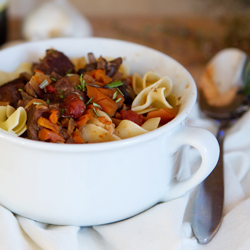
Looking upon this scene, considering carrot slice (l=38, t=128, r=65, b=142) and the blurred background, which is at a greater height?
carrot slice (l=38, t=128, r=65, b=142)

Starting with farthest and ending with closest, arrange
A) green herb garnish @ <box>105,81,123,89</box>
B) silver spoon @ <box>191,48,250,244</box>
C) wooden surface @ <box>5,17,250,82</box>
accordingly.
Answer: wooden surface @ <box>5,17,250,82</box> → silver spoon @ <box>191,48,250,244</box> → green herb garnish @ <box>105,81,123,89</box>

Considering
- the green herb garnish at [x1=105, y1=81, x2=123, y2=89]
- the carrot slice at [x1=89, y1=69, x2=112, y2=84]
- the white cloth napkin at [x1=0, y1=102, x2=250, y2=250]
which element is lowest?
the white cloth napkin at [x1=0, y1=102, x2=250, y2=250]

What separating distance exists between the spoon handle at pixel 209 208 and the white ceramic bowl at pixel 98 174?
15cm

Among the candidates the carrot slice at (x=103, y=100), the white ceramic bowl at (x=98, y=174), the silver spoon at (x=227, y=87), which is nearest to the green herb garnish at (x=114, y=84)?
the carrot slice at (x=103, y=100)

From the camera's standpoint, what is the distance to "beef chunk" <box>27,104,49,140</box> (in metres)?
1.48

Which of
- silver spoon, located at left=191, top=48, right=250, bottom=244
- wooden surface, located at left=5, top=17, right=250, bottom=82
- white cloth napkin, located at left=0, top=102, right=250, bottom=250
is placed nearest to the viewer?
white cloth napkin, located at left=0, top=102, right=250, bottom=250

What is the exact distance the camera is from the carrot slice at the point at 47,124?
4.78 feet

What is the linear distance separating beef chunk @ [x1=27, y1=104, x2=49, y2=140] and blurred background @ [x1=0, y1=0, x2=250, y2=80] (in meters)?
2.17

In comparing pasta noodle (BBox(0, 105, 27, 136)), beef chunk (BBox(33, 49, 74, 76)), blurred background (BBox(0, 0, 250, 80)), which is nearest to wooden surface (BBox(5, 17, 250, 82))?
blurred background (BBox(0, 0, 250, 80))

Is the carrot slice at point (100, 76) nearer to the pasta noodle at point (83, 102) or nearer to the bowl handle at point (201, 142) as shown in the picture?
the pasta noodle at point (83, 102)

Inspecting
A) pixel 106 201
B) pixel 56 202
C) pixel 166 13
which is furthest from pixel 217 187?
pixel 166 13

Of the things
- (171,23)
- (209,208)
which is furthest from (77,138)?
(171,23)

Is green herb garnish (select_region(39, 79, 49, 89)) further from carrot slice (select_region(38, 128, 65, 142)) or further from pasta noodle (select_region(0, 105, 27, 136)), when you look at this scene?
carrot slice (select_region(38, 128, 65, 142))

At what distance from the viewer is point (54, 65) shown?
1.94 m
